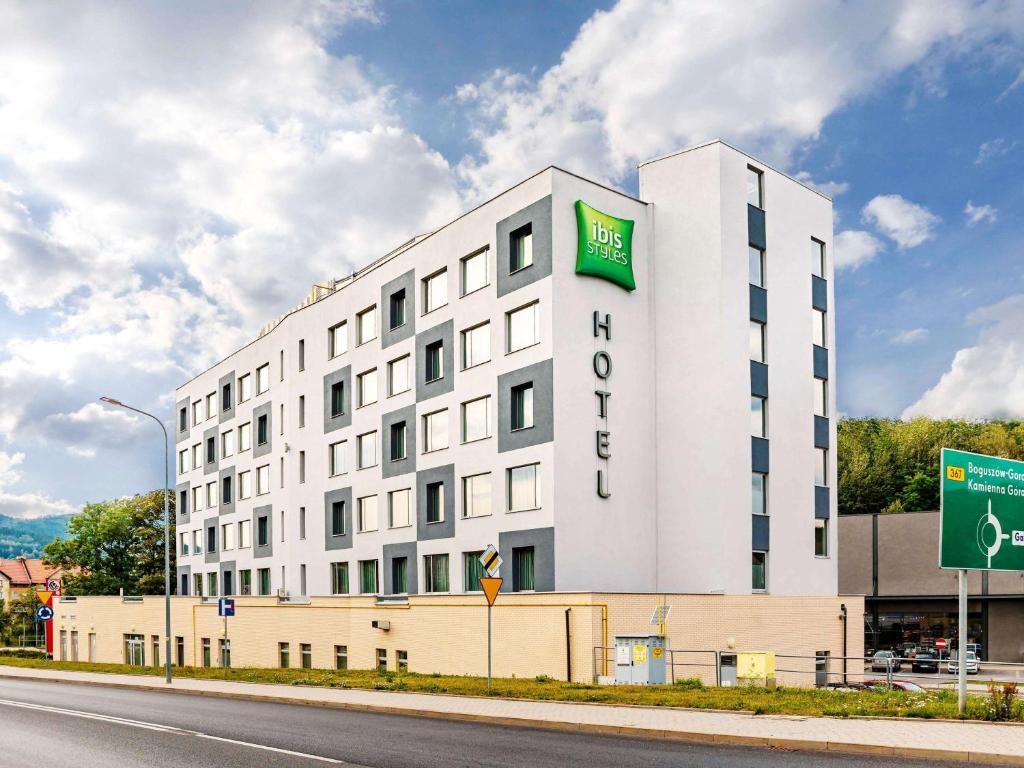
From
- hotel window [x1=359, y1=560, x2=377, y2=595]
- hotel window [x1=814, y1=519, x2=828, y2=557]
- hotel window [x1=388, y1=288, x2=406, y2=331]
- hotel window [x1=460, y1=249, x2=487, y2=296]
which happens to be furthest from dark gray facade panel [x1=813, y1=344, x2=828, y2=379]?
hotel window [x1=359, y1=560, x2=377, y2=595]

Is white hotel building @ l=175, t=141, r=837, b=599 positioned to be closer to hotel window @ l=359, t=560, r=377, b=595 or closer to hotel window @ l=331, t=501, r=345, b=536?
hotel window @ l=359, t=560, r=377, b=595

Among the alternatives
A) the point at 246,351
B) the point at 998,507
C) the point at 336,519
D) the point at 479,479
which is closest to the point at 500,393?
the point at 479,479

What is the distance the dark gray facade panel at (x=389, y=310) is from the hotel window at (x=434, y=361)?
144 centimetres

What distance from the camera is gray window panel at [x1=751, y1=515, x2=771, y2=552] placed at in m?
37.0

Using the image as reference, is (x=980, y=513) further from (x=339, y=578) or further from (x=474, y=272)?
(x=339, y=578)

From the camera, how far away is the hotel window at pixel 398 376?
146 feet

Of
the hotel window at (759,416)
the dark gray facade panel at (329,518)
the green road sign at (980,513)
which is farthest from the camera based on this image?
the dark gray facade panel at (329,518)

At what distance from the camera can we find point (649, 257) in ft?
128

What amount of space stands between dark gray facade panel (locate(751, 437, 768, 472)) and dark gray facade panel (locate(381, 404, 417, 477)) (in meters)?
14.1

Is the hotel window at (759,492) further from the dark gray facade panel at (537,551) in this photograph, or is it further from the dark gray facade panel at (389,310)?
the dark gray facade panel at (389,310)

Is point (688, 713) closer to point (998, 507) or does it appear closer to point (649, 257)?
point (998, 507)

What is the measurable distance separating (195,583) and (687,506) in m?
44.9

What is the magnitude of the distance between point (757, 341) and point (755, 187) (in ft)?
20.1

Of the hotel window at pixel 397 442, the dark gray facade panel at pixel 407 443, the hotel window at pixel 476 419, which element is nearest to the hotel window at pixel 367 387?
the dark gray facade panel at pixel 407 443
